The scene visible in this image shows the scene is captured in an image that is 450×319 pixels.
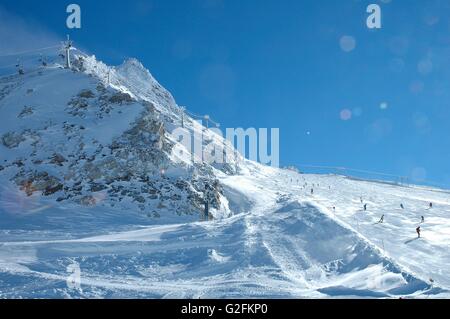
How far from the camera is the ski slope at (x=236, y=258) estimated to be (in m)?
18.4

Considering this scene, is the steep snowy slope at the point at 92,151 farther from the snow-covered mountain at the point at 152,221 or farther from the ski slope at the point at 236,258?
the ski slope at the point at 236,258

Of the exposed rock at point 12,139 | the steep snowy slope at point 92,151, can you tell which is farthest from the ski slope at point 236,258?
→ the exposed rock at point 12,139

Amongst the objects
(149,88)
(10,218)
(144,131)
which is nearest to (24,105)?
(144,131)

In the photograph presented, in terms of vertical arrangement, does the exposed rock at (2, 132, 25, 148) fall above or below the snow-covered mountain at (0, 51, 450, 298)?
above

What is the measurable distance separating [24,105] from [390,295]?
43.9 metres

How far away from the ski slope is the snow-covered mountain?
101 millimetres

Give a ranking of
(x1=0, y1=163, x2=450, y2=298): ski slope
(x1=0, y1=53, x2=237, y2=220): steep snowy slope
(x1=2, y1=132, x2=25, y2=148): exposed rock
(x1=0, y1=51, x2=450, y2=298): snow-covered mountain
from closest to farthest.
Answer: (x1=0, y1=163, x2=450, y2=298): ski slope → (x1=0, y1=51, x2=450, y2=298): snow-covered mountain → (x1=0, y1=53, x2=237, y2=220): steep snowy slope → (x1=2, y1=132, x2=25, y2=148): exposed rock

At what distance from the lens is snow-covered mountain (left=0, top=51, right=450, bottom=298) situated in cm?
1961

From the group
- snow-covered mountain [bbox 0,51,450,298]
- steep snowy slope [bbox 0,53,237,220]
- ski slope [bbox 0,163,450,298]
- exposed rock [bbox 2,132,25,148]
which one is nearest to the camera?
ski slope [bbox 0,163,450,298]

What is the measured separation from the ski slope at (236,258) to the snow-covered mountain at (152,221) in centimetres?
10

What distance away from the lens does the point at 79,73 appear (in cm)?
5656

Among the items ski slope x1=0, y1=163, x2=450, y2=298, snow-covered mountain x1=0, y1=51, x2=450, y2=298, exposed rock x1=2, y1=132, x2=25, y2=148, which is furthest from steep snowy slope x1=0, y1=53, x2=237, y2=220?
ski slope x1=0, y1=163, x2=450, y2=298

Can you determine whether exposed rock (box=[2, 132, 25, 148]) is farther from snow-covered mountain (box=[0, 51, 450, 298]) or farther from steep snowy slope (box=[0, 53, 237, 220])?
snow-covered mountain (box=[0, 51, 450, 298])
